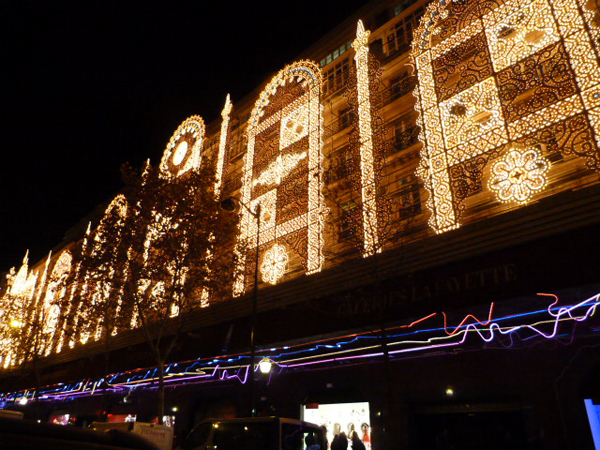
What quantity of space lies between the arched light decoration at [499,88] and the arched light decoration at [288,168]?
5.52 meters

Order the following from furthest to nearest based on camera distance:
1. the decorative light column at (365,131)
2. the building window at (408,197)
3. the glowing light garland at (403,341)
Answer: the building window at (408,197) < the decorative light column at (365,131) < the glowing light garland at (403,341)

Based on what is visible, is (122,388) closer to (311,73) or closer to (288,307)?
(288,307)

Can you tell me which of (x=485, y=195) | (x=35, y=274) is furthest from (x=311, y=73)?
(x=35, y=274)

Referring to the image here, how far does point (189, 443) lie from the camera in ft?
35.1

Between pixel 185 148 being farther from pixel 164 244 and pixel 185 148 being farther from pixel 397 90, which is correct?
pixel 397 90

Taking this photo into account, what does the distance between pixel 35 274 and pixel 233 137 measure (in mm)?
38699

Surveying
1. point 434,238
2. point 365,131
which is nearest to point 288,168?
point 365,131

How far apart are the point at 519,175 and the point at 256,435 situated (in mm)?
10887

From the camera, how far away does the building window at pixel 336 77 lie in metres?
22.3

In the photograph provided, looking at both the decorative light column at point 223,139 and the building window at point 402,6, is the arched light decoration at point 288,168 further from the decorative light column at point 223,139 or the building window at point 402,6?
the building window at point 402,6

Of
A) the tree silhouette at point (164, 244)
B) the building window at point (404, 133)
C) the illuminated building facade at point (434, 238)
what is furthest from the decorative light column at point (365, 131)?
the tree silhouette at point (164, 244)

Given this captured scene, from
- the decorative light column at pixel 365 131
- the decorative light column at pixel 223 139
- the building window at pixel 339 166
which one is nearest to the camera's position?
the decorative light column at pixel 365 131

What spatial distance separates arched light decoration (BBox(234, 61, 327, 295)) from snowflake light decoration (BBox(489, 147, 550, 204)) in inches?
287

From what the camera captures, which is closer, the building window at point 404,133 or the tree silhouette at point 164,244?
the tree silhouette at point 164,244
